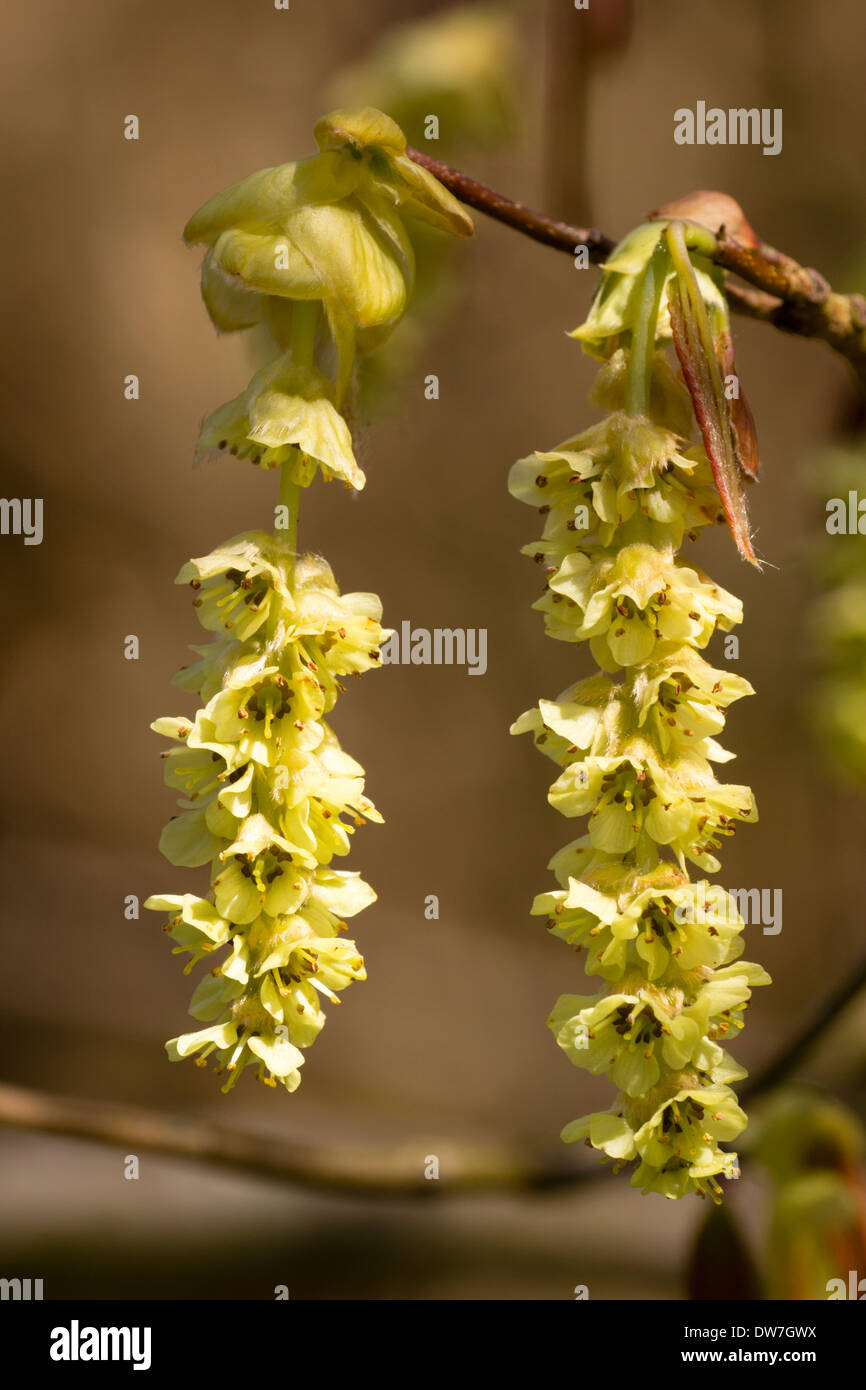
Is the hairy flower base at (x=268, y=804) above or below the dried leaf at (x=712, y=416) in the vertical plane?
below

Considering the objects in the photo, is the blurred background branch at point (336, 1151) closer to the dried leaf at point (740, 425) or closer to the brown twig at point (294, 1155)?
the brown twig at point (294, 1155)

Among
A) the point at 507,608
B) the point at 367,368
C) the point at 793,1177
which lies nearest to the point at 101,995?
the point at 507,608

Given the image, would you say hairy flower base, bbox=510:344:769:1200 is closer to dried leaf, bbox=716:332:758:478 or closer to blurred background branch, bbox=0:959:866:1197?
dried leaf, bbox=716:332:758:478

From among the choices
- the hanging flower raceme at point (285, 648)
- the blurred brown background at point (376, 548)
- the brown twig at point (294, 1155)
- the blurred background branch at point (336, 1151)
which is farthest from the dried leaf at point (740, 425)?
the blurred brown background at point (376, 548)

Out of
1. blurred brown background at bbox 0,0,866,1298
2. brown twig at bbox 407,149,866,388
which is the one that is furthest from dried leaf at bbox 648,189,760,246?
blurred brown background at bbox 0,0,866,1298

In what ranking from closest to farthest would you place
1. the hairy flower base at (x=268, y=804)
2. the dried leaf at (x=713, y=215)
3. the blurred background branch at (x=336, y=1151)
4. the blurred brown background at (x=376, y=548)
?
the hairy flower base at (x=268, y=804)
the dried leaf at (x=713, y=215)
the blurred background branch at (x=336, y=1151)
the blurred brown background at (x=376, y=548)

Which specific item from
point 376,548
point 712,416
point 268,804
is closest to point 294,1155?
point 268,804

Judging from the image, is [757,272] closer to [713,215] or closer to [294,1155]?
[713,215]
